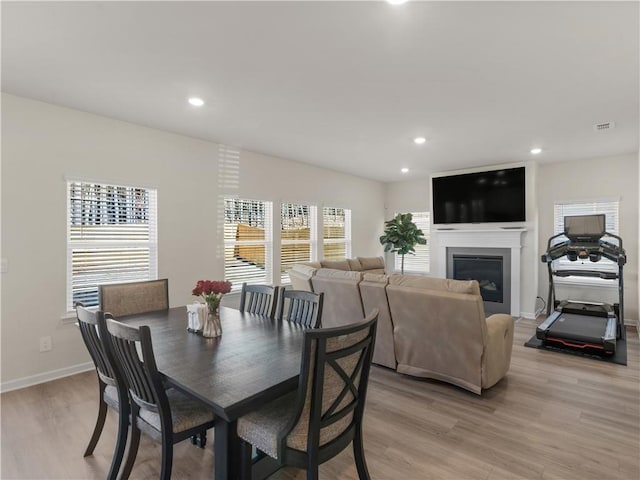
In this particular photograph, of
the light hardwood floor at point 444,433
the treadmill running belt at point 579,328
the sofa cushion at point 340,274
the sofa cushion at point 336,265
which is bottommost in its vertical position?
the light hardwood floor at point 444,433

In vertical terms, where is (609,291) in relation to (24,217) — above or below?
below

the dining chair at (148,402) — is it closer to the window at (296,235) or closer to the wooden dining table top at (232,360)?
the wooden dining table top at (232,360)

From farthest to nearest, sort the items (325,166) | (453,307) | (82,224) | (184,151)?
(325,166) → (184,151) → (82,224) → (453,307)

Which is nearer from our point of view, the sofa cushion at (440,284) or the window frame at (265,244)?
the sofa cushion at (440,284)

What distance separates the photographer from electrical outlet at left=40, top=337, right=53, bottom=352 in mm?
3261

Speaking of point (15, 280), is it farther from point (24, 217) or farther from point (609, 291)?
point (609, 291)

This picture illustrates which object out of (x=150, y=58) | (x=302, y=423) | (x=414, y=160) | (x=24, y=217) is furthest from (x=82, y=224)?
(x=414, y=160)

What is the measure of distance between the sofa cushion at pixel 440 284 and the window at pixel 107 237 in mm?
2885

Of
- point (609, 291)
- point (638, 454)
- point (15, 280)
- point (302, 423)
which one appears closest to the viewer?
point (302, 423)

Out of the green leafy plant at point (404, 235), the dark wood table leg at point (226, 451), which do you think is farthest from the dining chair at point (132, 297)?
the green leafy plant at point (404, 235)

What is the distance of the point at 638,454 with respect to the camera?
216 cm

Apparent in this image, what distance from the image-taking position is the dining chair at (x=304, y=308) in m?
2.49

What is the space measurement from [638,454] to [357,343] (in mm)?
2168

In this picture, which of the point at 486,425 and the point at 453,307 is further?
the point at 453,307
